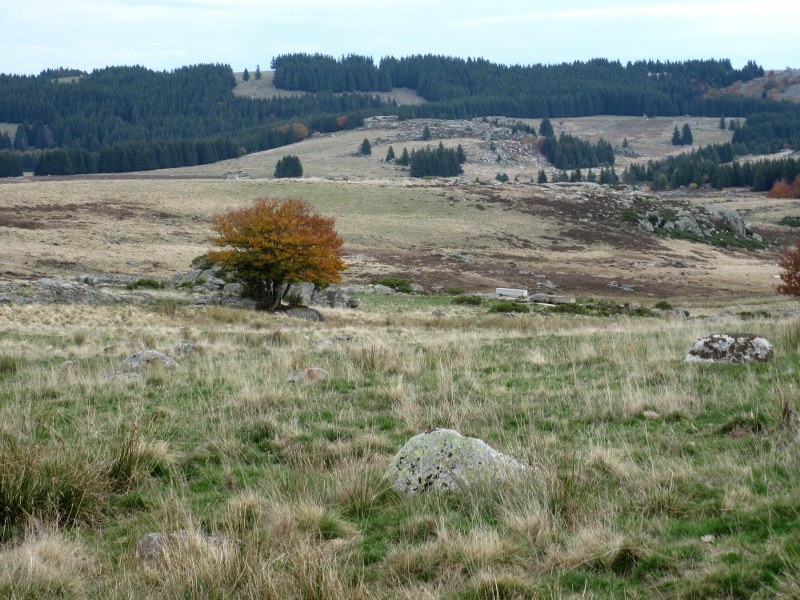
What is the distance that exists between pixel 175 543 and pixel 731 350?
9.18 m

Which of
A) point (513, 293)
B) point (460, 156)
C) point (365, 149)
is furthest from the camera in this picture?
point (365, 149)

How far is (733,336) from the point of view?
38.6ft

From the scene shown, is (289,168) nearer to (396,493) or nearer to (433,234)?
(433,234)

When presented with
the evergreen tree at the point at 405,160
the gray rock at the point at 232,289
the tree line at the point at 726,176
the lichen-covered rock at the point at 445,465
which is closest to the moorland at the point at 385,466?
the lichen-covered rock at the point at 445,465

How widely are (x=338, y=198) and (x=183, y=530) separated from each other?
96172 millimetres

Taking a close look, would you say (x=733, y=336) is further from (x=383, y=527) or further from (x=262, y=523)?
(x=262, y=523)

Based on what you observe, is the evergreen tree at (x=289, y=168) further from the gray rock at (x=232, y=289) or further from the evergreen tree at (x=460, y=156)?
the gray rock at (x=232, y=289)

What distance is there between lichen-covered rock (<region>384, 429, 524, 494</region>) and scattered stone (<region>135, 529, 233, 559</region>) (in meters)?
1.74

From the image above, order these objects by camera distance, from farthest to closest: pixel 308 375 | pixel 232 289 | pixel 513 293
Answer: pixel 513 293 → pixel 232 289 → pixel 308 375

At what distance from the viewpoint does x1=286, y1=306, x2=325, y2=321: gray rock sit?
117 feet

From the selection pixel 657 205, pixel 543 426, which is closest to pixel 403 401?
pixel 543 426

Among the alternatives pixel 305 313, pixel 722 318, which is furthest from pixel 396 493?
pixel 305 313

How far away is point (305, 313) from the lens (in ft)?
121

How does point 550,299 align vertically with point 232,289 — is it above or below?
below
